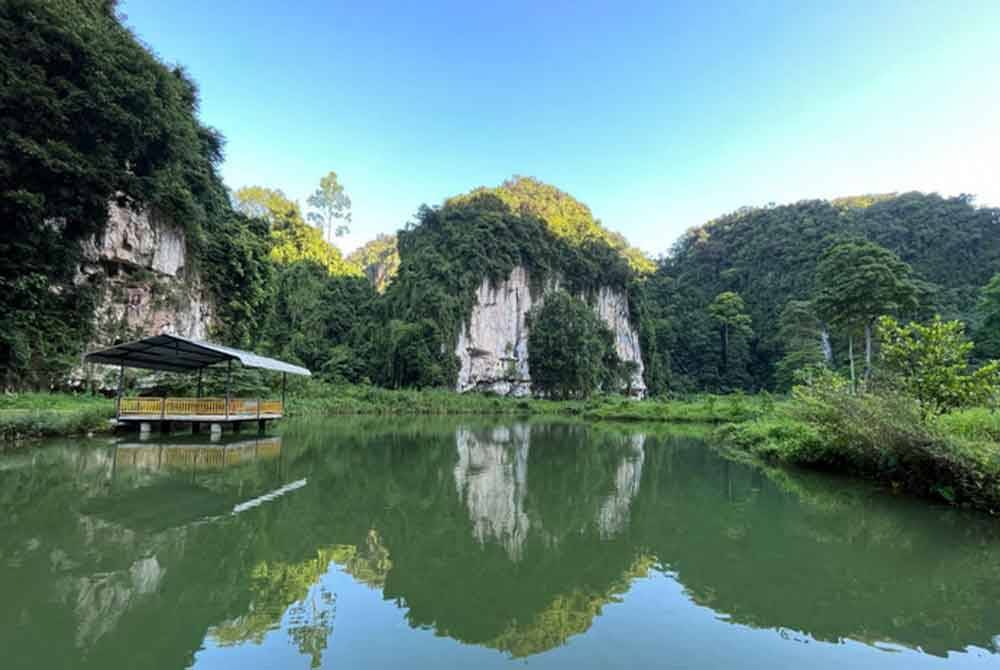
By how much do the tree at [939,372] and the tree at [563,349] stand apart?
103 feet

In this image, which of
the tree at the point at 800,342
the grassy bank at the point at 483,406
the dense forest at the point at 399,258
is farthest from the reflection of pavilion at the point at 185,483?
the tree at the point at 800,342

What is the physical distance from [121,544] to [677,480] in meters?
8.28

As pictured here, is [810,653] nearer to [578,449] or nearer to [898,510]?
[898,510]

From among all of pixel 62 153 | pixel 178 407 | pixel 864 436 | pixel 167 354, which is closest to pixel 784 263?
pixel 864 436

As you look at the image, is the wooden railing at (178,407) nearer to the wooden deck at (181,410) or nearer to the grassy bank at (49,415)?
the wooden deck at (181,410)

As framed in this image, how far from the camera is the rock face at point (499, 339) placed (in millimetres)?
39531

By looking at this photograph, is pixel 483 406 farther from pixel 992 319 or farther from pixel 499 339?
pixel 992 319

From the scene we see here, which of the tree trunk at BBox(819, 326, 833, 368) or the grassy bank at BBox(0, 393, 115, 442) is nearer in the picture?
the grassy bank at BBox(0, 393, 115, 442)

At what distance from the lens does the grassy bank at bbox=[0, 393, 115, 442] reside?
1043 cm

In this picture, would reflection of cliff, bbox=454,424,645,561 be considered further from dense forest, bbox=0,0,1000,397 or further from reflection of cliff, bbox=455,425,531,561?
dense forest, bbox=0,0,1000,397

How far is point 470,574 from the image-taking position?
4.34m

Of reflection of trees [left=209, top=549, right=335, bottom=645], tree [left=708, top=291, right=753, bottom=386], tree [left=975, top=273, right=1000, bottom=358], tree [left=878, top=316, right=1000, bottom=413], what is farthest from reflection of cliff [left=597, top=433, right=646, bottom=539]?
tree [left=708, top=291, right=753, bottom=386]

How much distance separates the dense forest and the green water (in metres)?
10.00

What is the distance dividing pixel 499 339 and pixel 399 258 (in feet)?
39.2
